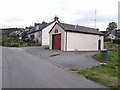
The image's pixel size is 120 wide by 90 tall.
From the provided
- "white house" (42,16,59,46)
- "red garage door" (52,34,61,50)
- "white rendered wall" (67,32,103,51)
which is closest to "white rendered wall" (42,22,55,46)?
"white house" (42,16,59,46)

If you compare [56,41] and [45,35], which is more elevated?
[45,35]

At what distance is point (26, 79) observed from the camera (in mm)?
9992

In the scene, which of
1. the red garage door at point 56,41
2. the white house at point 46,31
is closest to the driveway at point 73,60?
the red garage door at point 56,41

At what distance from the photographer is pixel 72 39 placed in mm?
32250

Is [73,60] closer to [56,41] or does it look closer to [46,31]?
[56,41]

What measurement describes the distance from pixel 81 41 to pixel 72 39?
2.01m

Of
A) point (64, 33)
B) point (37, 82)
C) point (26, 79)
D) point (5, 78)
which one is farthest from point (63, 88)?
point (64, 33)

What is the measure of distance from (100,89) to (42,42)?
153 ft

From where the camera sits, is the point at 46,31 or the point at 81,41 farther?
the point at 46,31

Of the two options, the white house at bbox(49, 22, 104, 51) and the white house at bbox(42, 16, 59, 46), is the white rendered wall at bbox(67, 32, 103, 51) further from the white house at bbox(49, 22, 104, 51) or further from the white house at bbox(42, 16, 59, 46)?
the white house at bbox(42, 16, 59, 46)

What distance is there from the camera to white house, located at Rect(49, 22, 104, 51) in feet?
104

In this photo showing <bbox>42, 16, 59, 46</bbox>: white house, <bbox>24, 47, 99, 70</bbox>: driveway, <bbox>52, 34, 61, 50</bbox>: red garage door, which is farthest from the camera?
<bbox>42, 16, 59, 46</bbox>: white house

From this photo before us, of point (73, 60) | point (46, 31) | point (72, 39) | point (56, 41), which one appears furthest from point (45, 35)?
point (73, 60)

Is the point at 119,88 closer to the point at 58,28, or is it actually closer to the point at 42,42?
the point at 58,28
